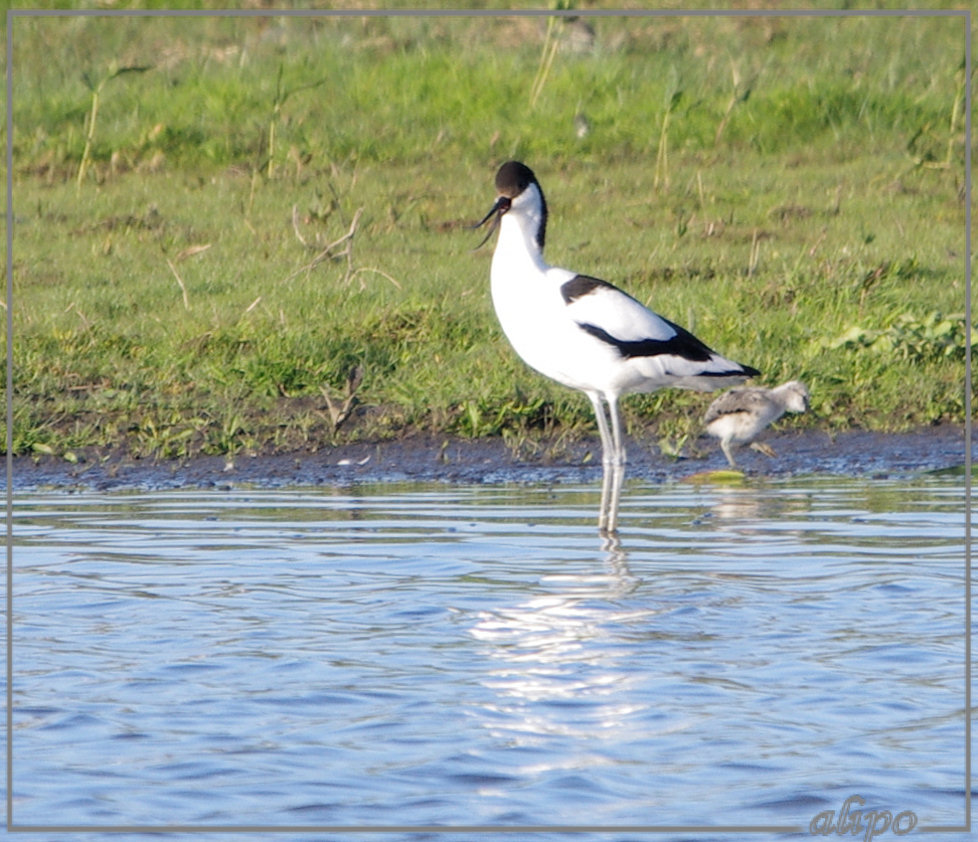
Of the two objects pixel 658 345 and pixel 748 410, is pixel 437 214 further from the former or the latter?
pixel 748 410

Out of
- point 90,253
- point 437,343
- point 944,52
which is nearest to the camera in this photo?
point 437,343

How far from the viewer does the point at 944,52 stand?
12508 mm

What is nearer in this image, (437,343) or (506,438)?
(506,438)

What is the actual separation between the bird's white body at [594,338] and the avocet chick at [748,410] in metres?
0.10

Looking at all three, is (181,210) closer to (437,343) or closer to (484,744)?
(437,343)

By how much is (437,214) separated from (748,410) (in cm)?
410

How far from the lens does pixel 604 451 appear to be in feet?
25.9

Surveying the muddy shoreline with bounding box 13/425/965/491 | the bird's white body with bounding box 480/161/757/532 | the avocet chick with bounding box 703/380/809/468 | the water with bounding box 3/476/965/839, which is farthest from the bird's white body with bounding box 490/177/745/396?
the water with bounding box 3/476/965/839

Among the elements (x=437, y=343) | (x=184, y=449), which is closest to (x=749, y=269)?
(x=437, y=343)

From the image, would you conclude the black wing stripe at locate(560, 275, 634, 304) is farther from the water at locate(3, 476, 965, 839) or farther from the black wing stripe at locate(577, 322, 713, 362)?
the water at locate(3, 476, 965, 839)

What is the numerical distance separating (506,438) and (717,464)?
0.95 m

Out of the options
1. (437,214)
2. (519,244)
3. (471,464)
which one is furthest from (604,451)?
(437,214)

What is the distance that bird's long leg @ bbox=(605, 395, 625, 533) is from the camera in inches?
284

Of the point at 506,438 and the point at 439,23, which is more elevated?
the point at 439,23
